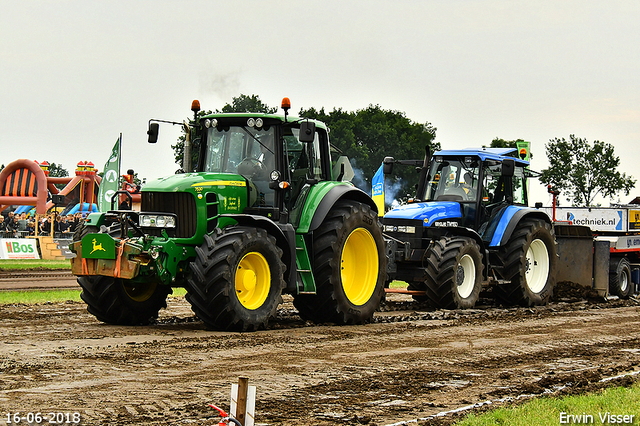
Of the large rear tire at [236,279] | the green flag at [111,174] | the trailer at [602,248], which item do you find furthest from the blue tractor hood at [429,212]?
the green flag at [111,174]

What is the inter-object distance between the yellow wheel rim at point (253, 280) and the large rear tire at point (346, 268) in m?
1.02

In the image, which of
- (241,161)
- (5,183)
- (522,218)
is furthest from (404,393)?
(5,183)

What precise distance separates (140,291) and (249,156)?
234 cm

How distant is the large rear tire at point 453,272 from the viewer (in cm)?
1330

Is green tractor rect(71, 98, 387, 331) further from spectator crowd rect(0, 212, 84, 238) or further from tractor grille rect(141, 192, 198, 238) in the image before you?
spectator crowd rect(0, 212, 84, 238)

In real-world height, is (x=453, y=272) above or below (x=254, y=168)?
below

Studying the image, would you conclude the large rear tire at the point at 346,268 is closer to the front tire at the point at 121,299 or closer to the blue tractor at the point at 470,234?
the blue tractor at the point at 470,234

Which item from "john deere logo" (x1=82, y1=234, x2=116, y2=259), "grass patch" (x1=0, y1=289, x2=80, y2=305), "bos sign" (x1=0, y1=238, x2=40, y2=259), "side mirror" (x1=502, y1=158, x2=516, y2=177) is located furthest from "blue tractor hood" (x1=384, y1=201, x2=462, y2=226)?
"bos sign" (x1=0, y1=238, x2=40, y2=259)

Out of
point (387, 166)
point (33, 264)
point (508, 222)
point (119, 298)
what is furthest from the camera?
point (33, 264)

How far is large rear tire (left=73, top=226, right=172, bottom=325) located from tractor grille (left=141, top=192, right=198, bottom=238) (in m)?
0.90

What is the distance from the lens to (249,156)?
1104 centimetres

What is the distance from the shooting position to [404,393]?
6.58 m

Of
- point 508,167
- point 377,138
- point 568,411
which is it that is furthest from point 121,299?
point 377,138

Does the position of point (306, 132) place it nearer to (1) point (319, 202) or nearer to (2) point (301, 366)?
(1) point (319, 202)
